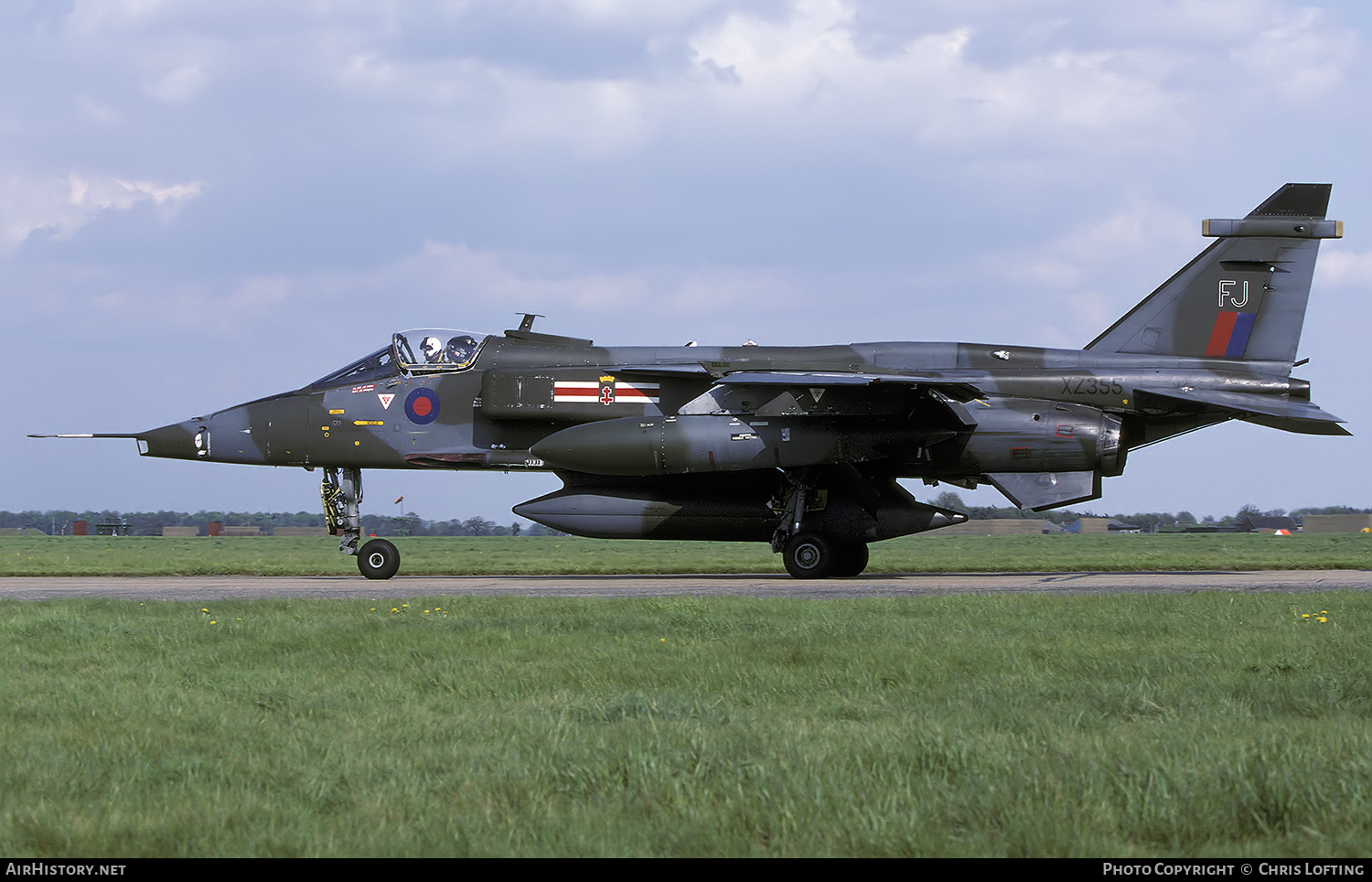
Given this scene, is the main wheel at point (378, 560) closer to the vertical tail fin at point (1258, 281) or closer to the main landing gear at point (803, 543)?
the main landing gear at point (803, 543)

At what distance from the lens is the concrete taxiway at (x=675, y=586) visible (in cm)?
1386

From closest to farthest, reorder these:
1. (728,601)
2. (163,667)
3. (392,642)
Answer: (163,667) → (392,642) → (728,601)

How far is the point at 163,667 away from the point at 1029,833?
5.72 meters

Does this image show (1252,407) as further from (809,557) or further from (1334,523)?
(1334,523)

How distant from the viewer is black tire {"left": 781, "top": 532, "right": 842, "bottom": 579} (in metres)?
17.4

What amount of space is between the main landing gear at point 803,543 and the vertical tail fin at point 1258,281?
6.01 meters

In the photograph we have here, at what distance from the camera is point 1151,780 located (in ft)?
13.4

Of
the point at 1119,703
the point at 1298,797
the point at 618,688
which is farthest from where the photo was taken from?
the point at 618,688

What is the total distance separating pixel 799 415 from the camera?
17.1m

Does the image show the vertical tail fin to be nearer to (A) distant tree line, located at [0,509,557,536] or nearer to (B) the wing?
(B) the wing

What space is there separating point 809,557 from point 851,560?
3.26 ft

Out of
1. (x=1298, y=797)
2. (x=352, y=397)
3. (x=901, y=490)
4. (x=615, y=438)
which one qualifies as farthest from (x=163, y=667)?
(x=901, y=490)

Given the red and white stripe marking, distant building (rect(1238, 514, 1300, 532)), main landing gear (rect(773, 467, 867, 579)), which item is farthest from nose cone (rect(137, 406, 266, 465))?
distant building (rect(1238, 514, 1300, 532))

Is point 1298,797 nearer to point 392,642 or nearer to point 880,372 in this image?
point 392,642
